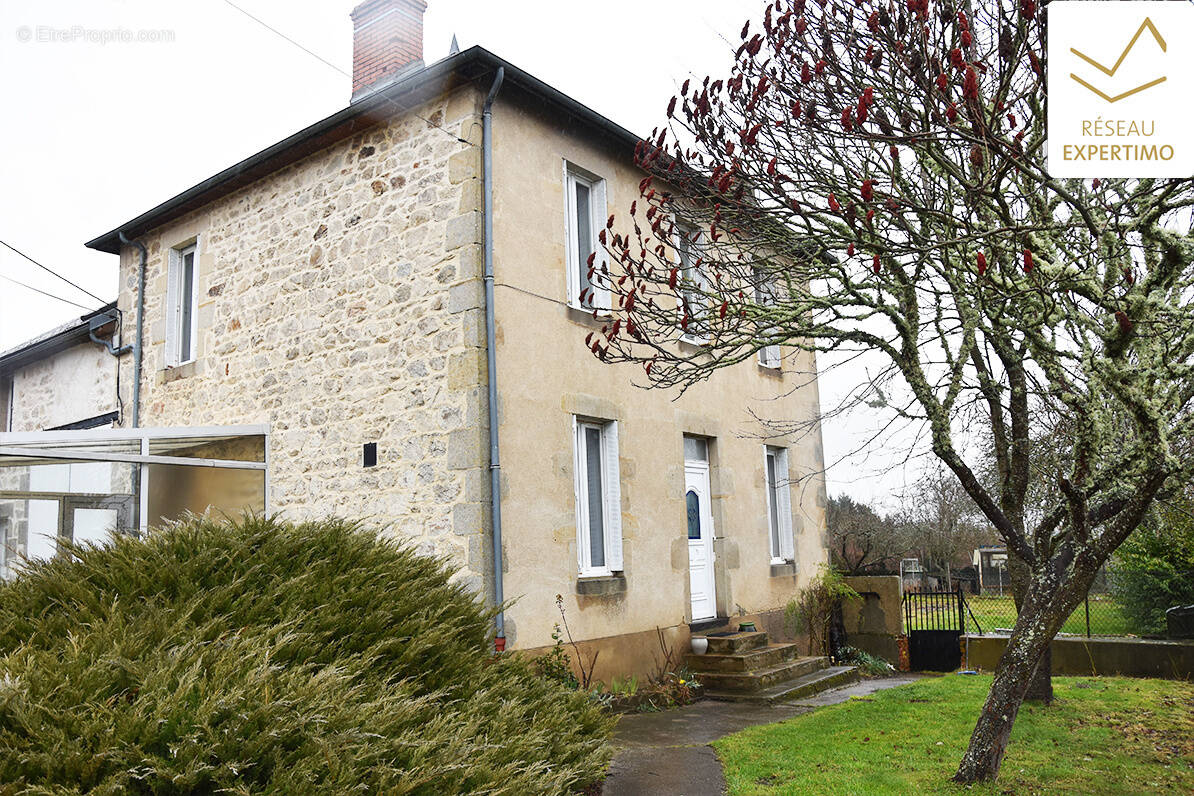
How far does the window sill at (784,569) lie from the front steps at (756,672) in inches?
55.6

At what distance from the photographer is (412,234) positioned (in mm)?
8664

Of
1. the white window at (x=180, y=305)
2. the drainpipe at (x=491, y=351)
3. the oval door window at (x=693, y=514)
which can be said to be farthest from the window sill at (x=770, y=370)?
the white window at (x=180, y=305)

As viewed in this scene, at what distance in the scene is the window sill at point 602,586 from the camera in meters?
8.61

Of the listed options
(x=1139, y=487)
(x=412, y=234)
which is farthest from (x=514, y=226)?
(x=1139, y=487)

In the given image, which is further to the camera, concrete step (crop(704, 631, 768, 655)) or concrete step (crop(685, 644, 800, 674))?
concrete step (crop(704, 631, 768, 655))

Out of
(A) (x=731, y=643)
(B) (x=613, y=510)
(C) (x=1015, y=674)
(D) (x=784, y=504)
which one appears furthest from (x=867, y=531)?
(C) (x=1015, y=674)

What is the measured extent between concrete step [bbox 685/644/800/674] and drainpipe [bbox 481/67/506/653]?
10.1 ft

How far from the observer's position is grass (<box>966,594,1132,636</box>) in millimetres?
12461

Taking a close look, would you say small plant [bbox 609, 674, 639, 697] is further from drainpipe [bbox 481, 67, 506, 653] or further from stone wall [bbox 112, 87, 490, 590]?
stone wall [bbox 112, 87, 490, 590]

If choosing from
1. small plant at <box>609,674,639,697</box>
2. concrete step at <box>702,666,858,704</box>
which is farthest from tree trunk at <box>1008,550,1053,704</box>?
small plant at <box>609,674,639,697</box>

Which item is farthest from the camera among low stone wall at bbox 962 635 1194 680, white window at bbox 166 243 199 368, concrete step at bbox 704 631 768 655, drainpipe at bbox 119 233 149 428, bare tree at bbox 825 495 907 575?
bare tree at bbox 825 495 907 575

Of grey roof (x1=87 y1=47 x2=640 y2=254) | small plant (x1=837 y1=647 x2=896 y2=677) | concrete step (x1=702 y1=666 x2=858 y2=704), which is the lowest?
small plant (x1=837 y1=647 x2=896 y2=677)

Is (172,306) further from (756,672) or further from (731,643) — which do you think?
(756,672)

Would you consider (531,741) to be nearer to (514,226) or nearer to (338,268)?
(514,226)
